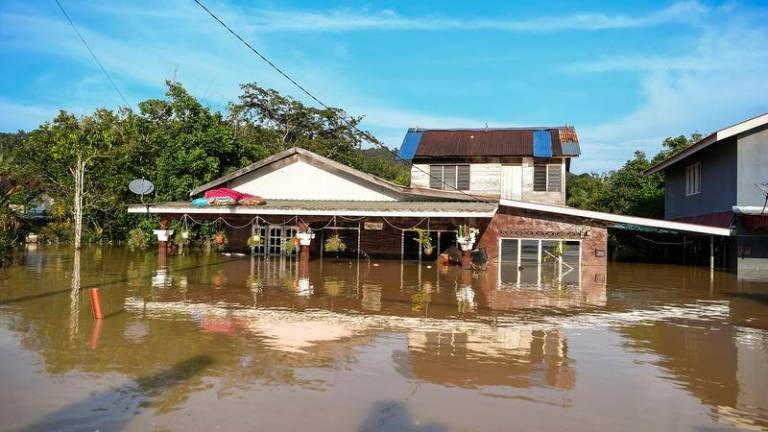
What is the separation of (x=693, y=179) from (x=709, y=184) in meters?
1.87

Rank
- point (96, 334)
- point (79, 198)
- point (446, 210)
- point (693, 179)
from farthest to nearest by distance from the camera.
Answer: point (79, 198) < point (693, 179) < point (446, 210) < point (96, 334)

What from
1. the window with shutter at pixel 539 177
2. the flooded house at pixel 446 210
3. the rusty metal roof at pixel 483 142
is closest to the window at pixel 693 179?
the flooded house at pixel 446 210

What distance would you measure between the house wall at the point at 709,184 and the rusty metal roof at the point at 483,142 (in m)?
4.75

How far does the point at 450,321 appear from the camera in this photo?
9.59 meters

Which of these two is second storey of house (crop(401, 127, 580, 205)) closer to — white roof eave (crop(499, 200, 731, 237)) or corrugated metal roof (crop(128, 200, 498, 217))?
white roof eave (crop(499, 200, 731, 237))

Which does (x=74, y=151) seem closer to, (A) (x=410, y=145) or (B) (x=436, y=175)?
(A) (x=410, y=145)

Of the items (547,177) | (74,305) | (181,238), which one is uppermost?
(547,177)

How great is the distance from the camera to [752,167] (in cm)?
1788

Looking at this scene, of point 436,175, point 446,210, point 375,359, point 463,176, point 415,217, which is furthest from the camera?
point 436,175

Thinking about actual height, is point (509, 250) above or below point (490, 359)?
above

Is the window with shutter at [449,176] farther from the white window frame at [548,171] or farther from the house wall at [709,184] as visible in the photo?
the house wall at [709,184]

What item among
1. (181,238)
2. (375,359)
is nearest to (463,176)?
(181,238)

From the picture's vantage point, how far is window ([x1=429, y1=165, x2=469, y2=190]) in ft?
80.2

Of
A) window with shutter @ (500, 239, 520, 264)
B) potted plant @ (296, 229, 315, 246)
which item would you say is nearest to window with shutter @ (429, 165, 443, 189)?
window with shutter @ (500, 239, 520, 264)
